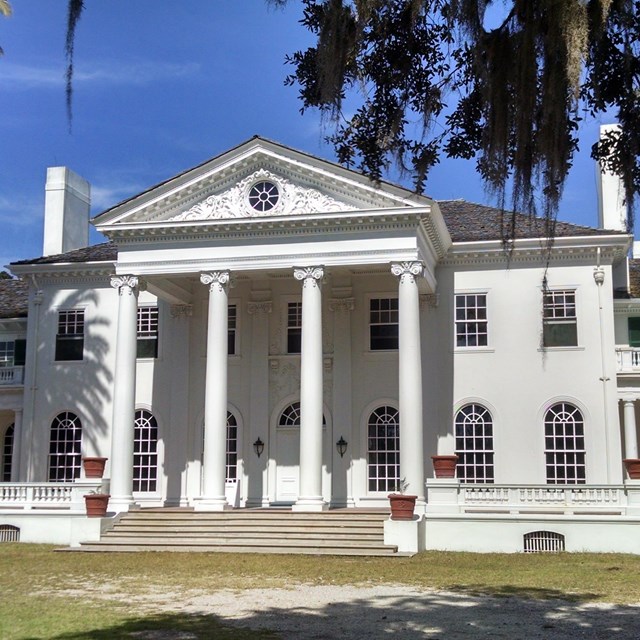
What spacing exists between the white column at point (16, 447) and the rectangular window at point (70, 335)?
2.45 metres

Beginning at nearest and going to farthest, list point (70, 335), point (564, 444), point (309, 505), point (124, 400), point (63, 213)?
point (309, 505) < point (124, 400) < point (564, 444) < point (70, 335) < point (63, 213)

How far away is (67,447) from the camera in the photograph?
31.9 m

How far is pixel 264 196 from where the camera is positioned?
89.6ft

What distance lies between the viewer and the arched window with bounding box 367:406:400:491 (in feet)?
96.0

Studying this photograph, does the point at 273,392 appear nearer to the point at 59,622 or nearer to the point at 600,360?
the point at 600,360

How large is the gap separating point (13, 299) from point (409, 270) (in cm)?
1712

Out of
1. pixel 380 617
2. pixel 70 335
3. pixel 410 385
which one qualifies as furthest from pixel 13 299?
pixel 380 617

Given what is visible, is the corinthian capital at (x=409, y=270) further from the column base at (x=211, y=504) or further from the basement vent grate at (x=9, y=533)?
the basement vent grate at (x=9, y=533)

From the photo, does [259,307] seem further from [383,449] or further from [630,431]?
[630,431]

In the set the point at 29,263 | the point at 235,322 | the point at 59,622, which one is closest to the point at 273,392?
the point at 235,322

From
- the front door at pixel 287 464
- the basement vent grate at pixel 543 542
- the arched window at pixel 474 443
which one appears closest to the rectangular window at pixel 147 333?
the front door at pixel 287 464

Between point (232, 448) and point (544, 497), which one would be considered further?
point (232, 448)

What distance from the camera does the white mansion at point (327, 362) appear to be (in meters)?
25.5

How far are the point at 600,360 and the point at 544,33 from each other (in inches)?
845
